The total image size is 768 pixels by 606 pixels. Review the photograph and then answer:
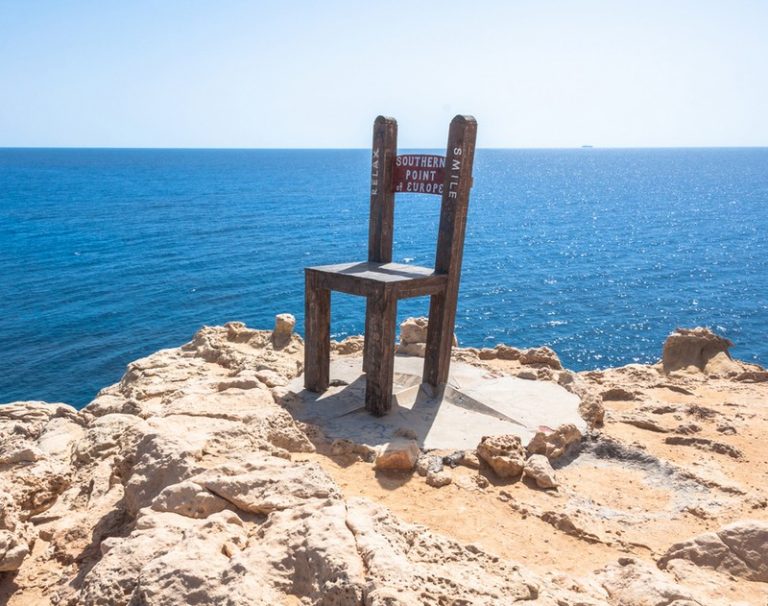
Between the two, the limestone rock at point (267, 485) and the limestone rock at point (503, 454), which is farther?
the limestone rock at point (503, 454)

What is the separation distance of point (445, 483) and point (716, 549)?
3109 millimetres

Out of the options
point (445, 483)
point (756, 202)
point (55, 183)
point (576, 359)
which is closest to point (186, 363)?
point (445, 483)

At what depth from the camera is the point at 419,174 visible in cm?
1104

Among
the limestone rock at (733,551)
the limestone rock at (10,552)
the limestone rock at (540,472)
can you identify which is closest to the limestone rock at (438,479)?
the limestone rock at (540,472)

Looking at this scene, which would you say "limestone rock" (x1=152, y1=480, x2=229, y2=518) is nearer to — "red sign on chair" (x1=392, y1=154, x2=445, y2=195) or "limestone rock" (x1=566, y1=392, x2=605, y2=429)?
"red sign on chair" (x1=392, y1=154, x2=445, y2=195)

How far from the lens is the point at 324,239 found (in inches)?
1967

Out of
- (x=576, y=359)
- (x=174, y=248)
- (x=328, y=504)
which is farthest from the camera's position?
(x=174, y=248)

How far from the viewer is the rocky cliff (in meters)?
4.81

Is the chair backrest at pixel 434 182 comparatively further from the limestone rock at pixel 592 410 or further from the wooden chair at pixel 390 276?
the limestone rock at pixel 592 410

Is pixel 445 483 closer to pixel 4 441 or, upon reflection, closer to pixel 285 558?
pixel 285 558

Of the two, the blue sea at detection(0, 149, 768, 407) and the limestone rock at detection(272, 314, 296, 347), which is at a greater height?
the limestone rock at detection(272, 314, 296, 347)

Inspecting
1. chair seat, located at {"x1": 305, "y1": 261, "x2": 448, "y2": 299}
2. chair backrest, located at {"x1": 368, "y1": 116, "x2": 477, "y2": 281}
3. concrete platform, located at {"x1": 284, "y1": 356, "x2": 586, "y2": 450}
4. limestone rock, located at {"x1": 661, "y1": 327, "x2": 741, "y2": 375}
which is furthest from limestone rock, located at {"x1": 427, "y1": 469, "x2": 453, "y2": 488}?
limestone rock, located at {"x1": 661, "y1": 327, "x2": 741, "y2": 375}

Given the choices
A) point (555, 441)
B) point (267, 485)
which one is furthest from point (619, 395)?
point (267, 485)

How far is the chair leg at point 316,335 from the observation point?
10.7 meters
